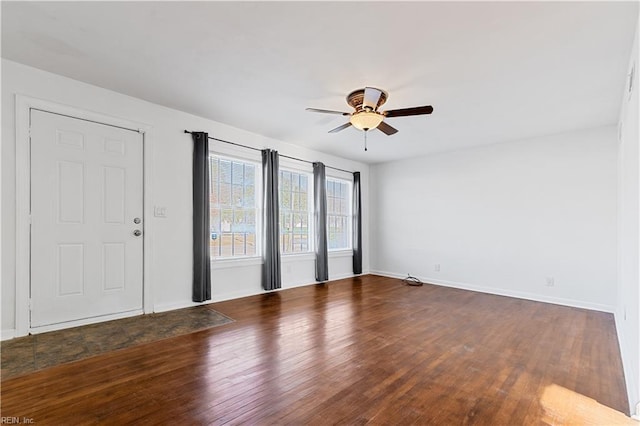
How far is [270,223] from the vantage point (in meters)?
4.85

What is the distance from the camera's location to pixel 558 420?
1.76 meters

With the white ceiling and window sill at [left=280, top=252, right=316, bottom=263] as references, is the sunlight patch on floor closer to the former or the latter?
the white ceiling

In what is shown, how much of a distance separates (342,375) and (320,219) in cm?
369

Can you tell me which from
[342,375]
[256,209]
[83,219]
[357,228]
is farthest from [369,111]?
[357,228]

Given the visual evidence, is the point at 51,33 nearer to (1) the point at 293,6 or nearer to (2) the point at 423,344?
(1) the point at 293,6

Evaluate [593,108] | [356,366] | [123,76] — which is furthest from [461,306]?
[123,76]

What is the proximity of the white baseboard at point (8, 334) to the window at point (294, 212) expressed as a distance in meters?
3.41

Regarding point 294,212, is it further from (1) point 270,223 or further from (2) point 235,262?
(2) point 235,262

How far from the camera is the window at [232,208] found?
4.45 meters

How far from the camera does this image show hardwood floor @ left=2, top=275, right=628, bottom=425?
1787mm

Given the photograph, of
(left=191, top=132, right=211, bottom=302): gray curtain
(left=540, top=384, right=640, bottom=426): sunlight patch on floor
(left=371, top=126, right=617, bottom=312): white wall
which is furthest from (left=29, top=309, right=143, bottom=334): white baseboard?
(left=371, top=126, right=617, bottom=312): white wall

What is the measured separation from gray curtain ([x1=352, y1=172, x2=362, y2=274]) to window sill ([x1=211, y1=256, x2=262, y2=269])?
98.7 inches

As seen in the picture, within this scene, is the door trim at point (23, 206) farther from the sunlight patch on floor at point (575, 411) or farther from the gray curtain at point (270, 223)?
the sunlight patch on floor at point (575, 411)

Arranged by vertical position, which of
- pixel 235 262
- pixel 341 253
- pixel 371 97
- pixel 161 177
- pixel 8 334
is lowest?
pixel 8 334
